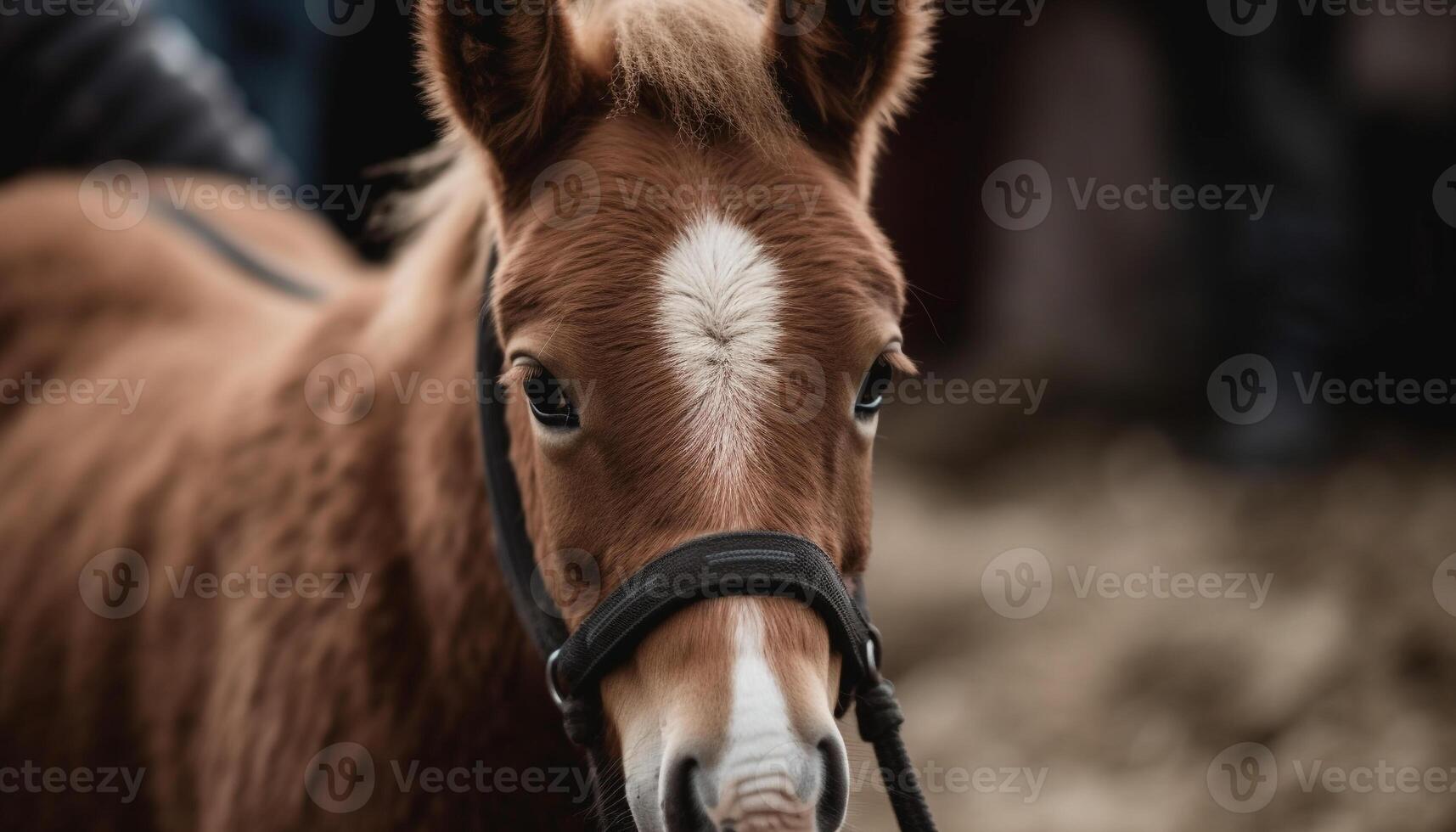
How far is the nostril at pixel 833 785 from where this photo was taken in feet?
4.38

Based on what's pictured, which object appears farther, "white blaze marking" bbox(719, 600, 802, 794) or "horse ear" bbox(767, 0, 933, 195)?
"horse ear" bbox(767, 0, 933, 195)

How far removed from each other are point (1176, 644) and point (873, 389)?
130 inches

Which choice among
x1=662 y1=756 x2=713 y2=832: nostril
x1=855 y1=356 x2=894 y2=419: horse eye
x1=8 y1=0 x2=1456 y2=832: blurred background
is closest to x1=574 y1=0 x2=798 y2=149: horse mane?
x1=855 y1=356 x2=894 y2=419: horse eye

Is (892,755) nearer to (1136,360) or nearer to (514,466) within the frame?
(514,466)

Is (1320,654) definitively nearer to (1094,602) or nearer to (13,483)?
(1094,602)

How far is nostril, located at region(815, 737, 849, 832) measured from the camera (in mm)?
1336

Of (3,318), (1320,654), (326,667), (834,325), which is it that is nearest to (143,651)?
(326,667)

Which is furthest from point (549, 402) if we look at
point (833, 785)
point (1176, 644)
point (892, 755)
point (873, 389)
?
point (1176, 644)

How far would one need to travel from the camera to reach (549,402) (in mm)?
1546

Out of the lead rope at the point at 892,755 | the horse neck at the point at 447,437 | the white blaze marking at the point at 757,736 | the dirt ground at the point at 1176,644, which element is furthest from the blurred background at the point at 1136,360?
the white blaze marking at the point at 757,736

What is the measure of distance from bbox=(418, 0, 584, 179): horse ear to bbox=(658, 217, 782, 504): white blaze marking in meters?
0.40

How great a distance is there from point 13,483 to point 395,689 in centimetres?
154

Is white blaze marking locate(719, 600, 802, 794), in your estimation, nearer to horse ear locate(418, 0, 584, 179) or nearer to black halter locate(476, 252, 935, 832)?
black halter locate(476, 252, 935, 832)

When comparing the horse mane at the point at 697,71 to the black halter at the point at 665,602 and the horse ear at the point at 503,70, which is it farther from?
the black halter at the point at 665,602
